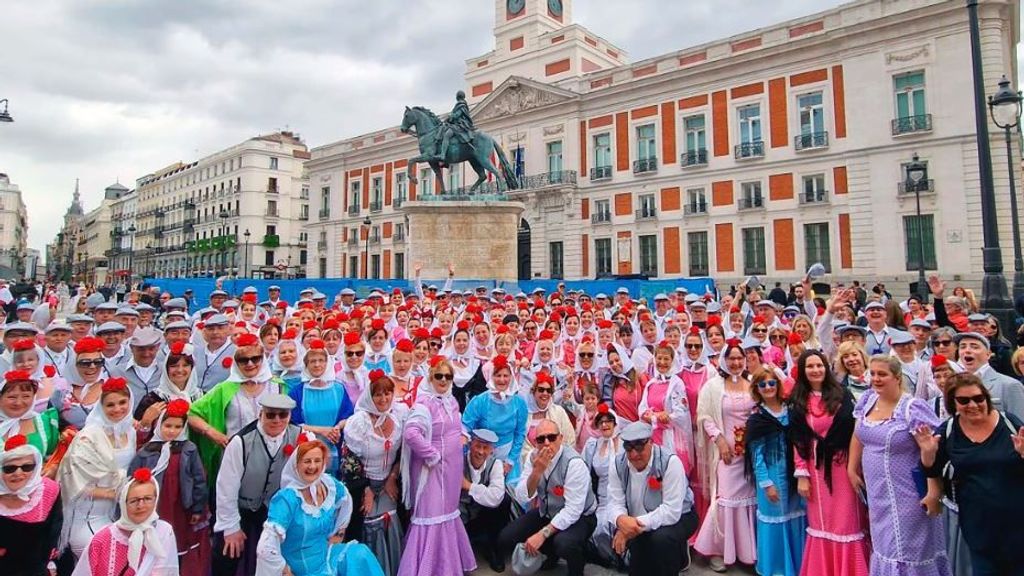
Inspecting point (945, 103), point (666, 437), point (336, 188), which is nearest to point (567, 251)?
point (945, 103)

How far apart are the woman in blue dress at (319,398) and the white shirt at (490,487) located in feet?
3.89

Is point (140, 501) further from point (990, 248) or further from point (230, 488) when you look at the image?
point (990, 248)

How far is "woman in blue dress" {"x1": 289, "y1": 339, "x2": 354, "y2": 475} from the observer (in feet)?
16.0

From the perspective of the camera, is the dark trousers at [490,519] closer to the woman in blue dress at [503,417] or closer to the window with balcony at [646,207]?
the woman in blue dress at [503,417]

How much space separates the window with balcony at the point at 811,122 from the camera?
29.7 m

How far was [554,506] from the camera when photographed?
15.8 ft

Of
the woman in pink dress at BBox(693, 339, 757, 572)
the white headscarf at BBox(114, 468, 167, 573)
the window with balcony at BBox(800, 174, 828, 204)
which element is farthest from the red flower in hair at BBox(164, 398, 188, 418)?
the window with balcony at BBox(800, 174, 828, 204)

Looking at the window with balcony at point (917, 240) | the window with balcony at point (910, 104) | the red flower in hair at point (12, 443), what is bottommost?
the red flower in hair at point (12, 443)

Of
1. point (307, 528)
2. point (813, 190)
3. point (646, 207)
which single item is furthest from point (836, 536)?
point (646, 207)

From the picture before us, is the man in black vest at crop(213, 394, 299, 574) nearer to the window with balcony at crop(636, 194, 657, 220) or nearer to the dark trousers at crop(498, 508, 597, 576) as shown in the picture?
the dark trousers at crop(498, 508, 597, 576)

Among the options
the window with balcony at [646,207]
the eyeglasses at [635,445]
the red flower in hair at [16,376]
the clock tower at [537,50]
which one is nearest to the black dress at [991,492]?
the eyeglasses at [635,445]

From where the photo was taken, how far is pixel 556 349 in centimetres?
797

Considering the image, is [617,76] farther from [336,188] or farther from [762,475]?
[762,475]

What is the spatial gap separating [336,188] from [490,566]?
5194 centimetres
